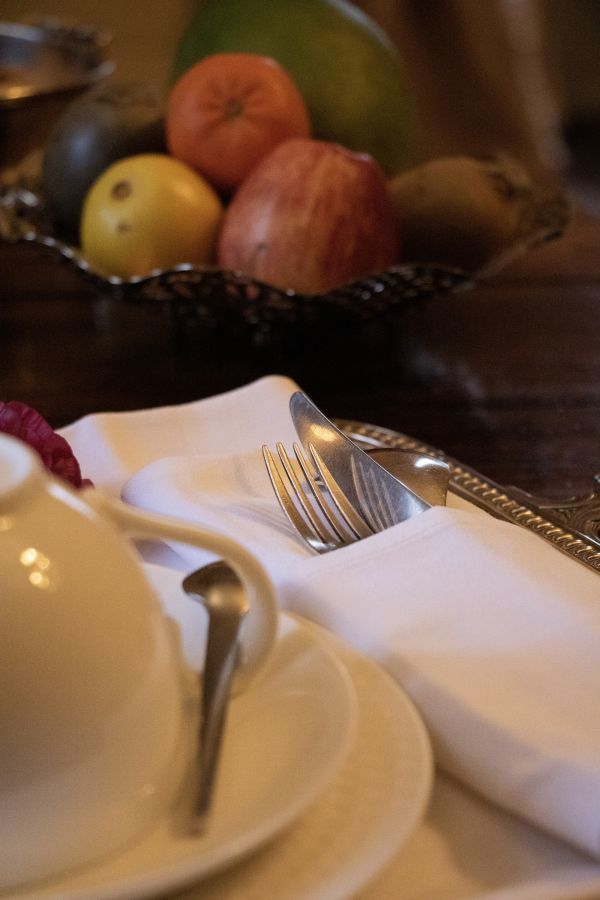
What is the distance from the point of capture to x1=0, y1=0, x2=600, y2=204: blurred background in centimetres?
132

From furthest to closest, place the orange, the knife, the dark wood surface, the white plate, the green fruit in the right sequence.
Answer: the green fruit → the orange → the dark wood surface → the knife → the white plate

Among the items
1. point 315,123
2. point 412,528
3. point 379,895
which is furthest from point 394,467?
point 315,123

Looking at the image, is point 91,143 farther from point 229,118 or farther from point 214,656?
point 214,656

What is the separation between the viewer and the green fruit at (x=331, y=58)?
2.82 feet

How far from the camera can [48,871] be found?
23 centimetres

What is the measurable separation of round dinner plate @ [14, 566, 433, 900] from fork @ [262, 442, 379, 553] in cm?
10

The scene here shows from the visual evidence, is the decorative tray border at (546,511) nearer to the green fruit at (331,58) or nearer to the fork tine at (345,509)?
the fork tine at (345,509)

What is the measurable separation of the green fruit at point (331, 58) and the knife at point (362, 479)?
49 centimetres

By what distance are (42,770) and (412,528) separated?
0.16 metres

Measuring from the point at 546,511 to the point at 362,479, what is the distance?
0.30 ft

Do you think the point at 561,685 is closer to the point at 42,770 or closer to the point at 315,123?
the point at 42,770

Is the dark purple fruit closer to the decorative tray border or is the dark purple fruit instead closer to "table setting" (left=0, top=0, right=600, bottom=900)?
"table setting" (left=0, top=0, right=600, bottom=900)

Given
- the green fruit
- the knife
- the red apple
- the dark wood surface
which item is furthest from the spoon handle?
the green fruit

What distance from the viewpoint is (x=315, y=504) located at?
406 millimetres
